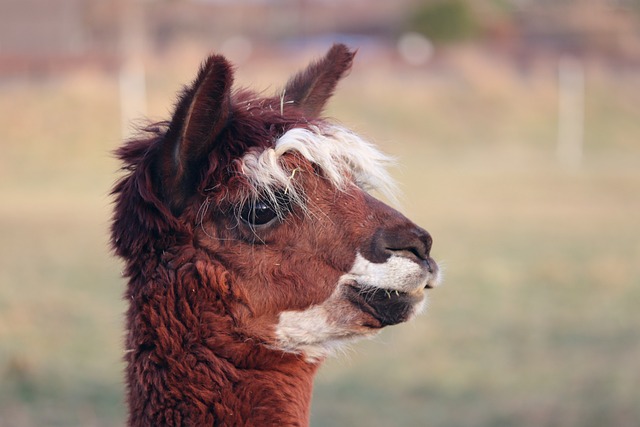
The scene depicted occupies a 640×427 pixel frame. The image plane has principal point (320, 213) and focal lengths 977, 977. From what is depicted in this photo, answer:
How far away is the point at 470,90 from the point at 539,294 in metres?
22.7

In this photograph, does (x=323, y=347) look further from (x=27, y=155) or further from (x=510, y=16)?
(x=510, y=16)

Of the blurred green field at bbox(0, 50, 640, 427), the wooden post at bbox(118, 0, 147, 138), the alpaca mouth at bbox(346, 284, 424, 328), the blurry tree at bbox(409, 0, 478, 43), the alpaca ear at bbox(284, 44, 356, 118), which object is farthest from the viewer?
Result: the blurry tree at bbox(409, 0, 478, 43)

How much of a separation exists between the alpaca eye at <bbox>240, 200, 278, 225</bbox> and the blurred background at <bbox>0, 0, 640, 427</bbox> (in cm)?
69

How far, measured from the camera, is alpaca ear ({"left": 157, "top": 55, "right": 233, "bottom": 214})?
10.9ft

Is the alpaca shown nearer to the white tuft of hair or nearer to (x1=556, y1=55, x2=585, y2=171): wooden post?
the white tuft of hair

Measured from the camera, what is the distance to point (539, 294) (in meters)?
12.6

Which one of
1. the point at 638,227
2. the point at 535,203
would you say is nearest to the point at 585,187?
the point at 535,203

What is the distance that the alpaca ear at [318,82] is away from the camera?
13.8ft

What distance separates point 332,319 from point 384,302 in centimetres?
20

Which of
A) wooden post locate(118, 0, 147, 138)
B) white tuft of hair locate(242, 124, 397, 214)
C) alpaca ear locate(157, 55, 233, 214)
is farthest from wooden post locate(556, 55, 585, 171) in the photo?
alpaca ear locate(157, 55, 233, 214)

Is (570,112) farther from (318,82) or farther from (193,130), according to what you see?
(193,130)

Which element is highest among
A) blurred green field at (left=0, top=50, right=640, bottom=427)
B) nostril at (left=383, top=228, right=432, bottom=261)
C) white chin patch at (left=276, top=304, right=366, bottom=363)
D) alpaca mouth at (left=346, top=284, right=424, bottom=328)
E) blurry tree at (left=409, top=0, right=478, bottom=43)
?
blurry tree at (left=409, top=0, right=478, bottom=43)

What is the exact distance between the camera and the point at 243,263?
3.49 meters

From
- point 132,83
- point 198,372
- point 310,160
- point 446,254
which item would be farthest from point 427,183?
point 198,372
